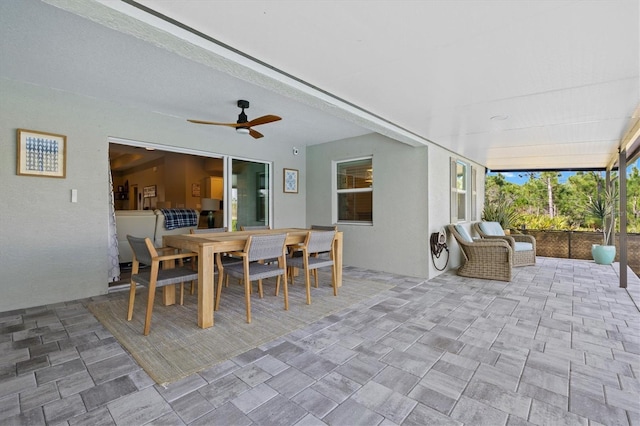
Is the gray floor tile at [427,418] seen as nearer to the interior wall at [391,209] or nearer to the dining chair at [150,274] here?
the dining chair at [150,274]

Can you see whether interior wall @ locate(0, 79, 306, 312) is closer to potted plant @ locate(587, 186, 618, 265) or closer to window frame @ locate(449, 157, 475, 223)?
window frame @ locate(449, 157, 475, 223)

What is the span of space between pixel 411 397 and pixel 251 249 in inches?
73.3

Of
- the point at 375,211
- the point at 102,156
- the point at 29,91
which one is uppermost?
the point at 29,91

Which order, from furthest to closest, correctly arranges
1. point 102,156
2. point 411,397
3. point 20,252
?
point 102,156
point 20,252
point 411,397

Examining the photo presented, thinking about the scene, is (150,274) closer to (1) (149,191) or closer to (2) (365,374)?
(2) (365,374)

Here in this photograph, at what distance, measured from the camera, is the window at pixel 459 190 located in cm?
545

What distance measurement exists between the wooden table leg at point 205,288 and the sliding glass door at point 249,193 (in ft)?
7.81

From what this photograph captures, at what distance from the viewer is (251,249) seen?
295cm

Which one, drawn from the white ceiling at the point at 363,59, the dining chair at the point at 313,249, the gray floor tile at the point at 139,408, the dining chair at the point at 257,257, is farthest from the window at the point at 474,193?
the gray floor tile at the point at 139,408

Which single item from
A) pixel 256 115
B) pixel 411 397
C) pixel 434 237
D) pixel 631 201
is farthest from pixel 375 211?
pixel 631 201

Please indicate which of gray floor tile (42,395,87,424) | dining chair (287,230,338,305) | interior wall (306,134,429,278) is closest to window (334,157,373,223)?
interior wall (306,134,429,278)

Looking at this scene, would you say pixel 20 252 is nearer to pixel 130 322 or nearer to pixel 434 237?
pixel 130 322

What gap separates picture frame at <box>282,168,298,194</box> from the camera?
5.89 m

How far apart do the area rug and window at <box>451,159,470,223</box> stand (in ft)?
8.07
